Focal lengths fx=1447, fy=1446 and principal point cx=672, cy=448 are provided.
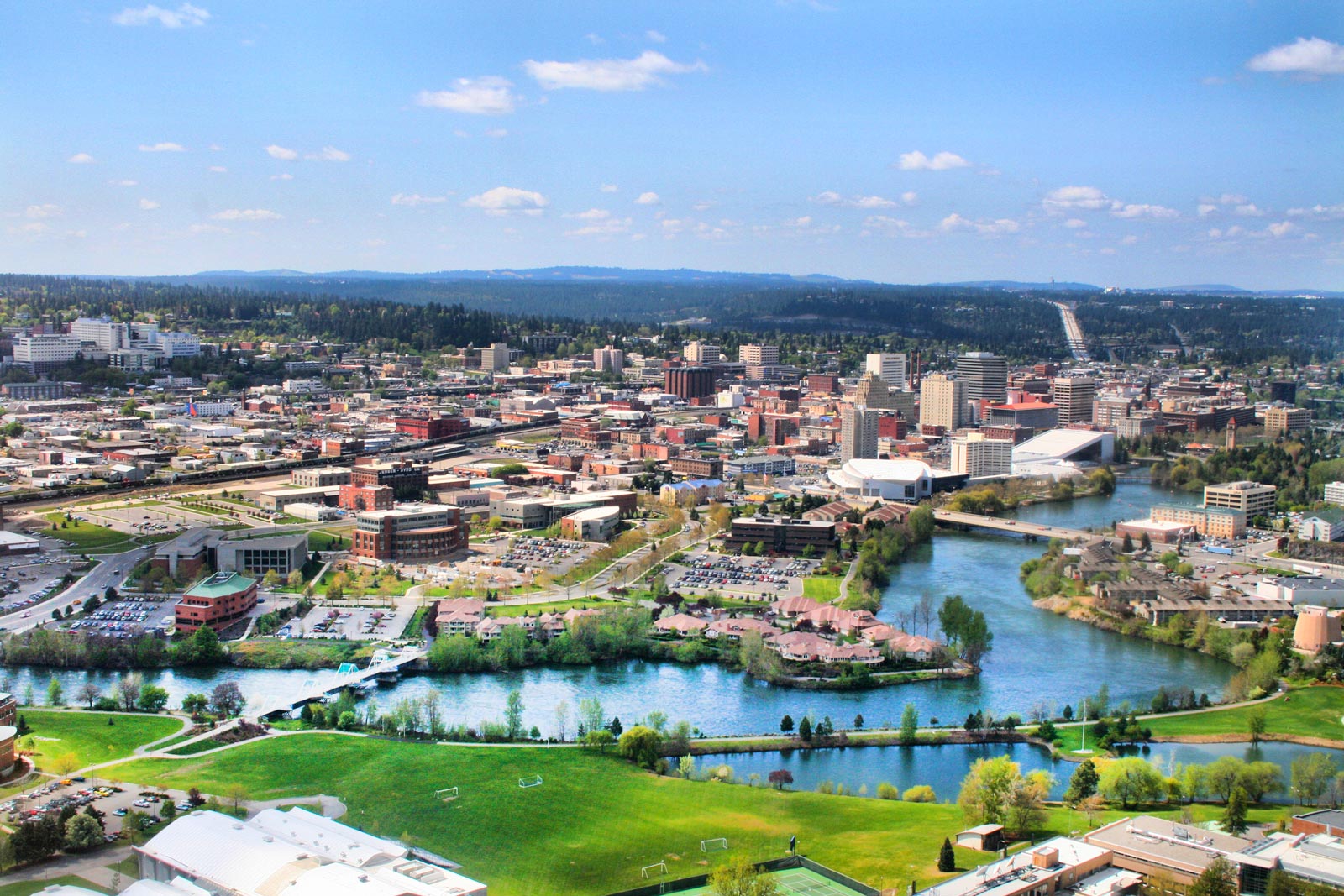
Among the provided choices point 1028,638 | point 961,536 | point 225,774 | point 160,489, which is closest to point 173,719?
point 225,774

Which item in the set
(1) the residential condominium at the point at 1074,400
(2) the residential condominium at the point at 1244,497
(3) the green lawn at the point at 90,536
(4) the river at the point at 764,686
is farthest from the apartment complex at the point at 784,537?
(1) the residential condominium at the point at 1074,400

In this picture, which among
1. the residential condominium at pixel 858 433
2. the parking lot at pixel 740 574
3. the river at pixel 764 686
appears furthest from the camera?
the residential condominium at pixel 858 433

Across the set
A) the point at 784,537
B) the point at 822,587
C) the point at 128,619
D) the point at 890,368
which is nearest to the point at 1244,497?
the point at 784,537

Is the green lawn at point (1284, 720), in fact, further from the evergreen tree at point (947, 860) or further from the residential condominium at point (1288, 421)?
the residential condominium at point (1288, 421)

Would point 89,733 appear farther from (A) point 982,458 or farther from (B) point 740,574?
(A) point 982,458

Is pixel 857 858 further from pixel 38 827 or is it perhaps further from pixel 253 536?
pixel 253 536

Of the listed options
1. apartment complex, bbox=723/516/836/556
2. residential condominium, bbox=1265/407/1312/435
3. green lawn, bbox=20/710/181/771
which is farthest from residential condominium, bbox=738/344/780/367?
green lawn, bbox=20/710/181/771
